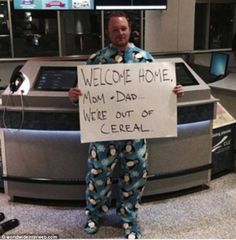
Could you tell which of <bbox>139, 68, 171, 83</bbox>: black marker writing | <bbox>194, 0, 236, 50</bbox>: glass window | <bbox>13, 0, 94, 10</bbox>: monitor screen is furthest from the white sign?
<bbox>194, 0, 236, 50</bbox>: glass window

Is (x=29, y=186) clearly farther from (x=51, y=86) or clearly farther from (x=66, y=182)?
(x=51, y=86)

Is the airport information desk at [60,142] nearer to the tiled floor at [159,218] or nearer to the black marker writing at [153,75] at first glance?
the tiled floor at [159,218]

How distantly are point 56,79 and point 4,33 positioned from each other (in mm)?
4720

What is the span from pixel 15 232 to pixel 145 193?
99 cm

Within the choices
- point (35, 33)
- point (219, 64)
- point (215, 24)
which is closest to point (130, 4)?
point (219, 64)

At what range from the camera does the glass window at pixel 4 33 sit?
6859 mm

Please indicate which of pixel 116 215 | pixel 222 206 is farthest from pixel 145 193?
pixel 222 206

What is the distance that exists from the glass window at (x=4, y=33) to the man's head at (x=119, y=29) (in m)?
5.22

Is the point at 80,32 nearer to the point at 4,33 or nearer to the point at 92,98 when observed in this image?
the point at 4,33

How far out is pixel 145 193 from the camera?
9.61 ft

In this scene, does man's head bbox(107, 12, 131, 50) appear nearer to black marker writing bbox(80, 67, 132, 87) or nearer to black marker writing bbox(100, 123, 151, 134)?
black marker writing bbox(80, 67, 132, 87)

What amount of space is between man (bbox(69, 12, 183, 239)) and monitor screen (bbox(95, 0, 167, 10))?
324 centimetres

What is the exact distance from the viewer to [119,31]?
2178mm

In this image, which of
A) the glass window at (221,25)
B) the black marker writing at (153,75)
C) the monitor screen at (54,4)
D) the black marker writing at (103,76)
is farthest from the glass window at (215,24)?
the black marker writing at (103,76)
